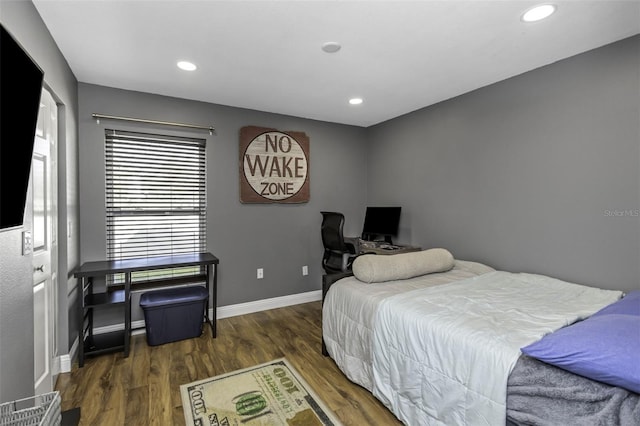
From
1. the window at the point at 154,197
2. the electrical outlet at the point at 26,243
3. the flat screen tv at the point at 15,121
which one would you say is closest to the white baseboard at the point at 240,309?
the window at the point at 154,197

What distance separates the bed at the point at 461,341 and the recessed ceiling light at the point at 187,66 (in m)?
2.06

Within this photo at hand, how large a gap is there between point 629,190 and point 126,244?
417cm

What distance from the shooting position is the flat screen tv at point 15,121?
104 cm

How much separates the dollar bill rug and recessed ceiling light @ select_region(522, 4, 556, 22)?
2.67 metres

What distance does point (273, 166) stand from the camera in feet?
12.3

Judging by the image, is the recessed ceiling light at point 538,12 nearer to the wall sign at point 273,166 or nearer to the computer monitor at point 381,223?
the computer monitor at point 381,223

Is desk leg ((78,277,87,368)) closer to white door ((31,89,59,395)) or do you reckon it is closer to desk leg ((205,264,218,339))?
white door ((31,89,59,395))

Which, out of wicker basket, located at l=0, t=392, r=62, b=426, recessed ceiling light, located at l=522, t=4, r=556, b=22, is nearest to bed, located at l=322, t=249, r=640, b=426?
wicker basket, located at l=0, t=392, r=62, b=426

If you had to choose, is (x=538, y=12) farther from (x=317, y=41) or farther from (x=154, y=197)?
(x=154, y=197)

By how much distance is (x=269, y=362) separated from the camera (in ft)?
8.25

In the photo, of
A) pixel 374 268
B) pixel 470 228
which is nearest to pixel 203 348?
pixel 374 268

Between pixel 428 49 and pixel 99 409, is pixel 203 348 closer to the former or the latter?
pixel 99 409

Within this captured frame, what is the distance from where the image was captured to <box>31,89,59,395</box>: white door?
1821 millimetres

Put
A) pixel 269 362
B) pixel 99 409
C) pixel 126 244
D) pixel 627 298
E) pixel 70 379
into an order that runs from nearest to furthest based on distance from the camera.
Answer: pixel 627 298, pixel 99 409, pixel 70 379, pixel 269 362, pixel 126 244
